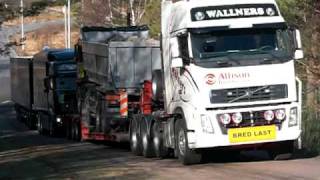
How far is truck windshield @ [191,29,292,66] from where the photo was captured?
17.1 metres

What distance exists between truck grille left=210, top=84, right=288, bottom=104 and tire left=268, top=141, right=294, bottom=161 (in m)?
1.22

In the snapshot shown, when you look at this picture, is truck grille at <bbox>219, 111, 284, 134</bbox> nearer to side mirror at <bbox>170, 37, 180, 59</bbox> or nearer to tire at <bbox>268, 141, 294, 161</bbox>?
tire at <bbox>268, 141, 294, 161</bbox>

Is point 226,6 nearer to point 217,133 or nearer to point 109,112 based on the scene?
point 217,133

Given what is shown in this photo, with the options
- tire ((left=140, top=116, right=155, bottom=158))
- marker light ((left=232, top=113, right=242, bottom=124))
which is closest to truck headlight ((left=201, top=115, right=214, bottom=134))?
marker light ((left=232, top=113, right=242, bottom=124))

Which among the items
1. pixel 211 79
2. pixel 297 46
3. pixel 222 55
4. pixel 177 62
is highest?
pixel 297 46

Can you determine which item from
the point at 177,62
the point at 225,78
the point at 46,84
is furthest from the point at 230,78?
the point at 46,84

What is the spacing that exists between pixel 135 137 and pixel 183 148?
4049mm

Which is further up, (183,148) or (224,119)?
(224,119)

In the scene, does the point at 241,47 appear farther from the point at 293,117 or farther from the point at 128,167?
the point at 128,167

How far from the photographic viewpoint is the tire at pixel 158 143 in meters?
19.9

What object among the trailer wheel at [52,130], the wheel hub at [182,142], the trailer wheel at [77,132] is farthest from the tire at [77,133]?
the wheel hub at [182,142]

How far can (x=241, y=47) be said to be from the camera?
17344mm

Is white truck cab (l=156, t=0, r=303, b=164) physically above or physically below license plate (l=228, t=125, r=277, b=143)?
above

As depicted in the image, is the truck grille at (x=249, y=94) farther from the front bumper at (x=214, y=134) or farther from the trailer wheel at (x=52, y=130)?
the trailer wheel at (x=52, y=130)
